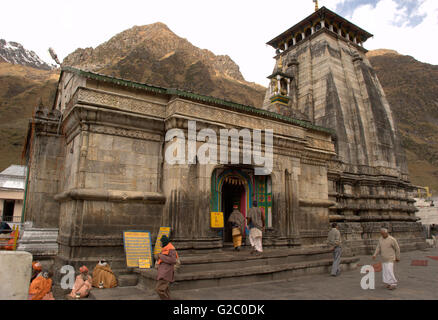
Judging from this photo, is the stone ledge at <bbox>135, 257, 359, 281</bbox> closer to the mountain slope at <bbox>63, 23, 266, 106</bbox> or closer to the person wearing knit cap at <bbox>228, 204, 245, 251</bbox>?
the person wearing knit cap at <bbox>228, 204, 245, 251</bbox>

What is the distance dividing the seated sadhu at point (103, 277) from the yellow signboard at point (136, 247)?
64 cm

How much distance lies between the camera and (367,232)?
18562 millimetres

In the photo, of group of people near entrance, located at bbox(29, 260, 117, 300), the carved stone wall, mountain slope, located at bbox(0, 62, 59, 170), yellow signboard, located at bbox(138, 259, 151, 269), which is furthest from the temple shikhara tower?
mountain slope, located at bbox(0, 62, 59, 170)

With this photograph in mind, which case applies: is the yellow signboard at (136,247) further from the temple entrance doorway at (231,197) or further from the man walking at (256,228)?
the temple entrance doorway at (231,197)

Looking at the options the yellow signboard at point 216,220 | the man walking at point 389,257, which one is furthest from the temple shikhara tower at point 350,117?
the man walking at point 389,257

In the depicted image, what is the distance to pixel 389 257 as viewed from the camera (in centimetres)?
855

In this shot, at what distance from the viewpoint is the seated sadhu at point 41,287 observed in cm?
663

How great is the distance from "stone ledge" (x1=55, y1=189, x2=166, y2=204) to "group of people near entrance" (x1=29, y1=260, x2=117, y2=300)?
6.15ft

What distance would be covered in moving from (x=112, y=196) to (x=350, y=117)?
17.5 meters

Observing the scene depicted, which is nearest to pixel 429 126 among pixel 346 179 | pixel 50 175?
pixel 346 179

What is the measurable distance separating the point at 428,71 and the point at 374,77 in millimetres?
108572

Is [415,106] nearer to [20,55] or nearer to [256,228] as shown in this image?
[256,228]

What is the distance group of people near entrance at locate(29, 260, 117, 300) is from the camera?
22.0 feet

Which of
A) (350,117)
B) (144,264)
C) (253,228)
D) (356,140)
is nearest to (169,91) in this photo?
(253,228)
